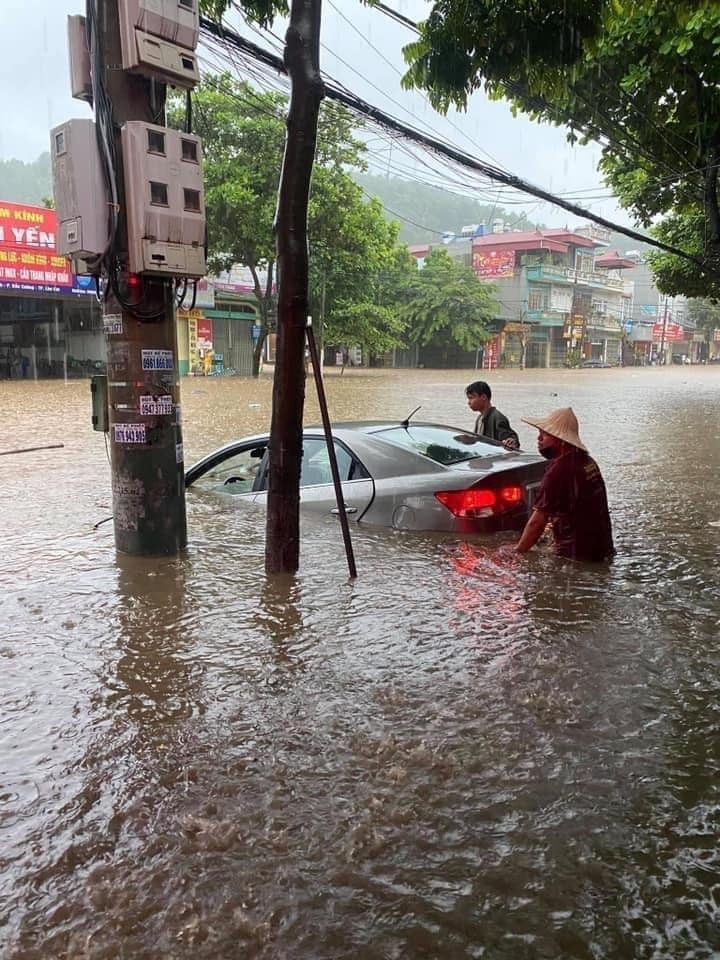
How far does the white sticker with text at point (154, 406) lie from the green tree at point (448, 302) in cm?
4258

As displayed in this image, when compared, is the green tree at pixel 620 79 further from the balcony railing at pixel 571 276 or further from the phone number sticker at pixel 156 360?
the balcony railing at pixel 571 276

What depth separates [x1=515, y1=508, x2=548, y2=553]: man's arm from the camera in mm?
5121

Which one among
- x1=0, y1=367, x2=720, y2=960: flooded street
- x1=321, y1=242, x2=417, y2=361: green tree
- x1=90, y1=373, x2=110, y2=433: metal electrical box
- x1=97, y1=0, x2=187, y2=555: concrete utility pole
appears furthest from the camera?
x1=321, y1=242, x2=417, y2=361: green tree

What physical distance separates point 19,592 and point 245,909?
346 centimetres

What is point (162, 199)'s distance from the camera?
16.3 feet

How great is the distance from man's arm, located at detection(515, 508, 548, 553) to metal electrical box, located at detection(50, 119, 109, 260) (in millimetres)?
3292

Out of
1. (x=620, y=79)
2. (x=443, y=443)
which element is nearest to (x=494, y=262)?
(x=620, y=79)

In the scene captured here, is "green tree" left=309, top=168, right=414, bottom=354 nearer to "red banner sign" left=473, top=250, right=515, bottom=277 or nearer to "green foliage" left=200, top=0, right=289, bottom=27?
"red banner sign" left=473, top=250, right=515, bottom=277

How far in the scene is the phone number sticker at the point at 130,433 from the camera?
17.5 feet

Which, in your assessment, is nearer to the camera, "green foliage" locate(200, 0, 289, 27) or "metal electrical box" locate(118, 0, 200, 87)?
"metal electrical box" locate(118, 0, 200, 87)

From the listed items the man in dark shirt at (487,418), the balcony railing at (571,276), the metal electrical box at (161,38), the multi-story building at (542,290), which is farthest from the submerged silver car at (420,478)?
the balcony railing at (571,276)

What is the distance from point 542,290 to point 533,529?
56450 mm

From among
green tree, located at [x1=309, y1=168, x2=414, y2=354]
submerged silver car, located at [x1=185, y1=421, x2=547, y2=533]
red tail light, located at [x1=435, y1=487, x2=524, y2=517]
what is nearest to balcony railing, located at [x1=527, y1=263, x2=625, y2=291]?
green tree, located at [x1=309, y1=168, x2=414, y2=354]

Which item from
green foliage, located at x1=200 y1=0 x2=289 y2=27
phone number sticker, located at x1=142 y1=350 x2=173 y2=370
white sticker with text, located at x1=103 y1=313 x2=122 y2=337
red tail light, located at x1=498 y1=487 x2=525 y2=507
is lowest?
red tail light, located at x1=498 y1=487 x2=525 y2=507
